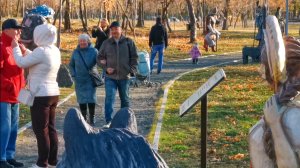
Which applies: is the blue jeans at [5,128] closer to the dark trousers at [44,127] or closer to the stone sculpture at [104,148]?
the dark trousers at [44,127]

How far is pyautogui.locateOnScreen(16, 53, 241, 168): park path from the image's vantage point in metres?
8.34

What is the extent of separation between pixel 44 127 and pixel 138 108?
5.21m

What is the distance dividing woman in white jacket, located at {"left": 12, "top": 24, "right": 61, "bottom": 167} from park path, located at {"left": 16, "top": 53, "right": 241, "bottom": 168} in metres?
0.77

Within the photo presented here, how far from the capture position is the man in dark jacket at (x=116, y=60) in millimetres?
9477

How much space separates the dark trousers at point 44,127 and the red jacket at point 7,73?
1.89ft

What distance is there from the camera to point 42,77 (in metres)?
6.75

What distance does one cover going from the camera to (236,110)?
36.6 feet

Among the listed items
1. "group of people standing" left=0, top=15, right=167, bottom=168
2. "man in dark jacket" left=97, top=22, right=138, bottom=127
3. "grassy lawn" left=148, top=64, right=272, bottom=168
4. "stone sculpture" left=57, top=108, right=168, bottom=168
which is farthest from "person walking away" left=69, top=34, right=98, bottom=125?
"stone sculpture" left=57, top=108, right=168, bottom=168

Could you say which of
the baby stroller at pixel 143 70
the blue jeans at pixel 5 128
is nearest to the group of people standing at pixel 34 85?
the blue jeans at pixel 5 128

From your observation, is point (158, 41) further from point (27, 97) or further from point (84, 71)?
point (27, 97)

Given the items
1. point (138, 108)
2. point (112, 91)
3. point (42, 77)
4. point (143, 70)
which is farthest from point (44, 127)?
point (143, 70)

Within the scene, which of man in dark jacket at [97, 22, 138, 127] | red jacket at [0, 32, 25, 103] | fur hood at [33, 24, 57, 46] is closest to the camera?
fur hood at [33, 24, 57, 46]

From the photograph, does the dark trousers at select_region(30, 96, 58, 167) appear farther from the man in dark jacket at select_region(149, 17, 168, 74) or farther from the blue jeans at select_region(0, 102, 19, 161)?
the man in dark jacket at select_region(149, 17, 168, 74)

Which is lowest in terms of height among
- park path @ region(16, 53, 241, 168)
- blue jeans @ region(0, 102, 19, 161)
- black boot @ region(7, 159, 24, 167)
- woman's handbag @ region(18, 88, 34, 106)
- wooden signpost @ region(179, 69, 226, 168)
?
park path @ region(16, 53, 241, 168)
